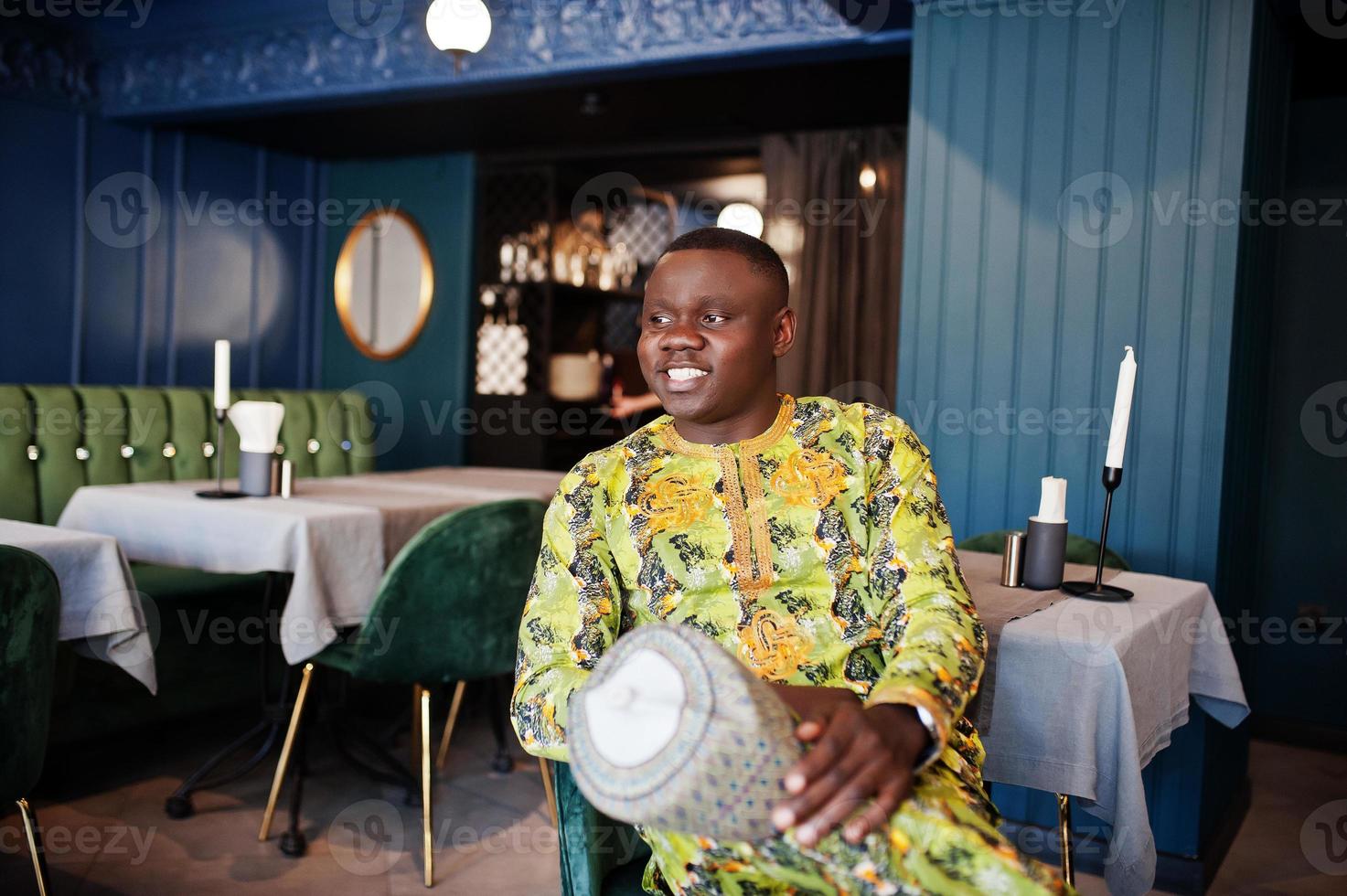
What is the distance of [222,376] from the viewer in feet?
10.9

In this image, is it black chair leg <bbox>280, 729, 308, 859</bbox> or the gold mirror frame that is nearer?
black chair leg <bbox>280, 729, 308, 859</bbox>

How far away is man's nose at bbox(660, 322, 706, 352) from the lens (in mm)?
1557

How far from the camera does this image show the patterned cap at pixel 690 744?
106 centimetres

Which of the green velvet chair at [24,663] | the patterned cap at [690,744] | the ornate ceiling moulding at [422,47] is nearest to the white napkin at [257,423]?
the green velvet chair at [24,663]

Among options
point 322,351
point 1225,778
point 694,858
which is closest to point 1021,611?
point 694,858

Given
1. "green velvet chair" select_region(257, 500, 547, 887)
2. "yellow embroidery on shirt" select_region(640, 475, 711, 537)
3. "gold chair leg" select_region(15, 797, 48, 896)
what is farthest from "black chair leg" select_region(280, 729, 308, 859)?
"yellow embroidery on shirt" select_region(640, 475, 711, 537)

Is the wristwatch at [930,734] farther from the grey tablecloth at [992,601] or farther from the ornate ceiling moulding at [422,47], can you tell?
the ornate ceiling moulding at [422,47]

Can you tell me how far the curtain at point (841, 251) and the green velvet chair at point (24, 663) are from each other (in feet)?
12.9

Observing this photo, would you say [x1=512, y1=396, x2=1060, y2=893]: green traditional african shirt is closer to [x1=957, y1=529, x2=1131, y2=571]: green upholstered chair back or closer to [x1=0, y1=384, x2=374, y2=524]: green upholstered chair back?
[x1=957, y1=529, x2=1131, y2=571]: green upholstered chair back

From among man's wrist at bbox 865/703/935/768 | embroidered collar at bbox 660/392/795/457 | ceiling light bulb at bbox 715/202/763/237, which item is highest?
ceiling light bulb at bbox 715/202/763/237

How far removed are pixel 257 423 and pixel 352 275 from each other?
344 cm

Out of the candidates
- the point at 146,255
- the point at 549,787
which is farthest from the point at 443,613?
Result: the point at 146,255

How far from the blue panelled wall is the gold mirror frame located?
0.69ft

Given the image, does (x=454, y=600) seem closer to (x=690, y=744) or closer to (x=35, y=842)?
(x=35, y=842)
